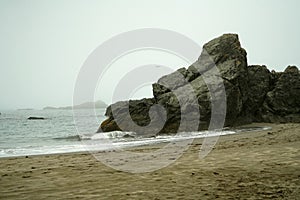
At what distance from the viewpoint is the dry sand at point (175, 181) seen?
5.74 metres

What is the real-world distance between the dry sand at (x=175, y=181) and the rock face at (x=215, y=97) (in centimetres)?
1648

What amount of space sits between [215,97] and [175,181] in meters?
21.3

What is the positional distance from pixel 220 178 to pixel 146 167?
2.99m

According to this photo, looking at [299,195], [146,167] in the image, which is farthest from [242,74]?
[299,195]

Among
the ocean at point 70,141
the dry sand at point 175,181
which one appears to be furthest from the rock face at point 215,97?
the dry sand at point 175,181

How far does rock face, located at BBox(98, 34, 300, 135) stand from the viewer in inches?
1051

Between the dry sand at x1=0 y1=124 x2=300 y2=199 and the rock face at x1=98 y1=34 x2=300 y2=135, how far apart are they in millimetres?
16476

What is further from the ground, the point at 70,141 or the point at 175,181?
the point at 175,181

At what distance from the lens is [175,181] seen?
6.90 m

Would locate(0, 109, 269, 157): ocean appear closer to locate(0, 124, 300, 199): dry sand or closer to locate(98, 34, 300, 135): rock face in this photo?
locate(98, 34, 300, 135): rock face

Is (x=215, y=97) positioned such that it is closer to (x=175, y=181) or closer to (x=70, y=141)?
(x=70, y=141)

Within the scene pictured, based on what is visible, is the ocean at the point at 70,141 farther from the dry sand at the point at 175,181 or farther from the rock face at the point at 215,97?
the dry sand at the point at 175,181

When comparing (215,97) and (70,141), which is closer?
(70,141)

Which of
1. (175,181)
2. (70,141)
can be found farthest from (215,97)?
(175,181)
